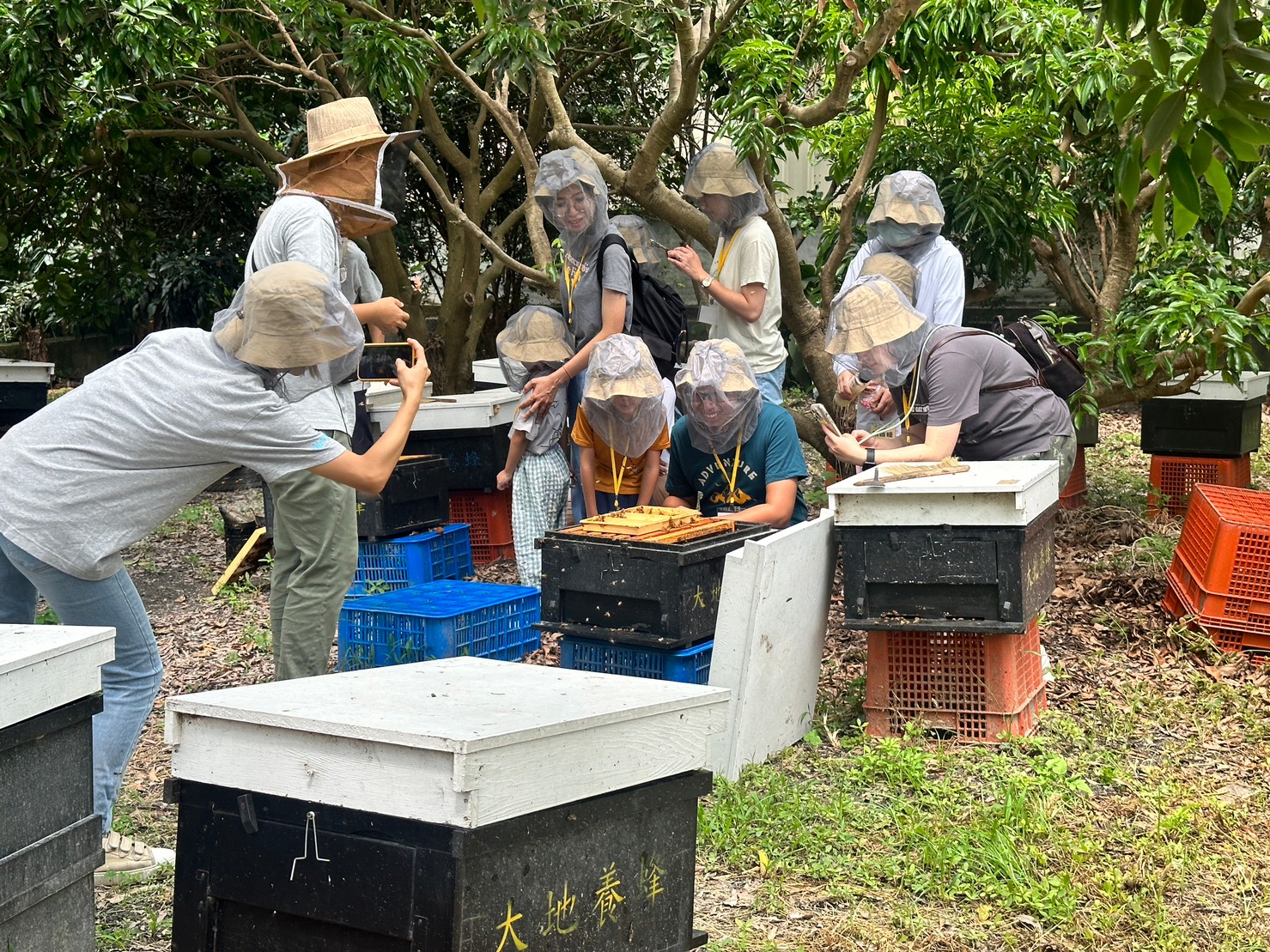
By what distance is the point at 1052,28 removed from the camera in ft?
20.4

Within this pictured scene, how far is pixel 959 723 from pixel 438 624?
1894mm

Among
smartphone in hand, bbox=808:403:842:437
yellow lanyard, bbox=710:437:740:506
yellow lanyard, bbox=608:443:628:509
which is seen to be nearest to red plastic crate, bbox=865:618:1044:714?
smartphone in hand, bbox=808:403:842:437

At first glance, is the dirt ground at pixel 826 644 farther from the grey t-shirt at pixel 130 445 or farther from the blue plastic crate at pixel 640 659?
the grey t-shirt at pixel 130 445

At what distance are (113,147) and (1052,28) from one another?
653cm

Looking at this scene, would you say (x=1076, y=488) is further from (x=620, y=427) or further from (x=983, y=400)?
(x=620, y=427)

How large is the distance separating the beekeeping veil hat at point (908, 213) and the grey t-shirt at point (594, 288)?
1.05 meters

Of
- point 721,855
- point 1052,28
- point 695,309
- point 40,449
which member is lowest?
point 721,855

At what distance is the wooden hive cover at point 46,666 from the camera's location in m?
2.47

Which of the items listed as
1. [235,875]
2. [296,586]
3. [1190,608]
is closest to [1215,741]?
[1190,608]

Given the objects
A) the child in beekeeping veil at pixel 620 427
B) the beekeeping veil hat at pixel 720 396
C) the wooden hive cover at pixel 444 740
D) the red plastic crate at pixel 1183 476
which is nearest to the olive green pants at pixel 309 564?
the child in beekeeping veil at pixel 620 427

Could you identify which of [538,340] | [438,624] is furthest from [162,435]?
[538,340]

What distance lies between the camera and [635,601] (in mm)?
4516

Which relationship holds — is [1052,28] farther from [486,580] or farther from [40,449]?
[40,449]

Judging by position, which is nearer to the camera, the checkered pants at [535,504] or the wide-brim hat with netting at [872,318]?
the wide-brim hat with netting at [872,318]
